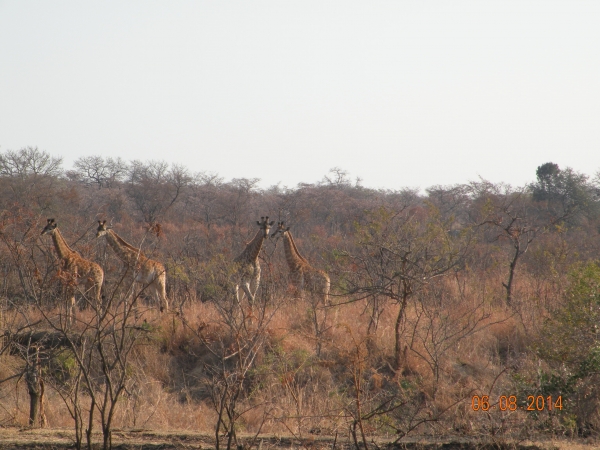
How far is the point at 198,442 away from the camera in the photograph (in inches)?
167

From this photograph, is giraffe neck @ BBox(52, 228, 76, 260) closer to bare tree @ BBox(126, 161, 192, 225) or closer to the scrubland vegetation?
the scrubland vegetation

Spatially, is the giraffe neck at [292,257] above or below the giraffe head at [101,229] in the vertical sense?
below

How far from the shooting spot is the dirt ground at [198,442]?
4.03 meters

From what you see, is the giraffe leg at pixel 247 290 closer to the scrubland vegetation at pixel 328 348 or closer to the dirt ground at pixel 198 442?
the scrubland vegetation at pixel 328 348

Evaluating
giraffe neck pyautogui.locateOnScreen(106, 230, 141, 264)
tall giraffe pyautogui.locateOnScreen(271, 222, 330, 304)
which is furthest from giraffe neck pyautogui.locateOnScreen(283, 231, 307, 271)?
giraffe neck pyautogui.locateOnScreen(106, 230, 141, 264)

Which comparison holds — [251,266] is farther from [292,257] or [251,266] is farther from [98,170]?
[98,170]

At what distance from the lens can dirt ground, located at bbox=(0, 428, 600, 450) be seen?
13.2 feet

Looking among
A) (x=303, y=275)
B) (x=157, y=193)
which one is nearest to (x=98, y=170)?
(x=157, y=193)

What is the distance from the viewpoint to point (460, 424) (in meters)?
5.16

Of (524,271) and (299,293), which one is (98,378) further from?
(524,271)

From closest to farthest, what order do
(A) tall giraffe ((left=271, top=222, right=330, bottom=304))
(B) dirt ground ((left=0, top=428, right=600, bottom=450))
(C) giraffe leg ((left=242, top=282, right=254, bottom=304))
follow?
(B) dirt ground ((left=0, top=428, right=600, bottom=450)), (C) giraffe leg ((left=242, top=282, right=254, bottom=304)), (A) tall giraffe ((left=271, top=222, right=330, bottom=304))
